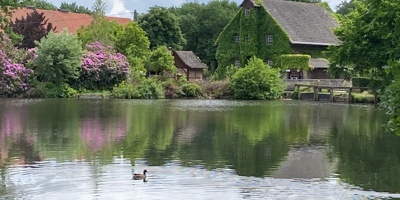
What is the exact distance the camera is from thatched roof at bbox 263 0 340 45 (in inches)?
2437

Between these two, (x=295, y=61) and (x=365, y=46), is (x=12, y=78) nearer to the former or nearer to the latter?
(x=295, y=61)

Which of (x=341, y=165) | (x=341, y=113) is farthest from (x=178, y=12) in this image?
(x=341, y=165)

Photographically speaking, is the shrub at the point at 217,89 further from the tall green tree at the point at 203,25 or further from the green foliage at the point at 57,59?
the tall green tree at the point at 203,25

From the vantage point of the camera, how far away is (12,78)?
49469mm

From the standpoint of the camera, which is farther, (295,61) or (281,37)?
(281,37)

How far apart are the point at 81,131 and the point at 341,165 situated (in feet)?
35.1

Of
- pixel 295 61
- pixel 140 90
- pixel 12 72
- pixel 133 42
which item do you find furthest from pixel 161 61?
pixel 12 72

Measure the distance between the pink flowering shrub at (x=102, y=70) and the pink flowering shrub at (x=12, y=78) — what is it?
4502mm

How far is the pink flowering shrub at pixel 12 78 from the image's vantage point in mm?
49375

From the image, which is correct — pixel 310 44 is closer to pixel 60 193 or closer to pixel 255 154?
pixel 255 154

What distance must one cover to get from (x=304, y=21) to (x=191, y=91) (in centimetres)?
1709

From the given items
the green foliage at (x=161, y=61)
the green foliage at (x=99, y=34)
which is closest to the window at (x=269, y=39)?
the green foliage at (x=161, y=61)

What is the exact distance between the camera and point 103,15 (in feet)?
205

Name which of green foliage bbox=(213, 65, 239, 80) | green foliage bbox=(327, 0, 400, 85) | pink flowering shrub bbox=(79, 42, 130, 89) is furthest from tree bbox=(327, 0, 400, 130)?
pink flowering shrub bbox=(79, 42, 130, 89)
